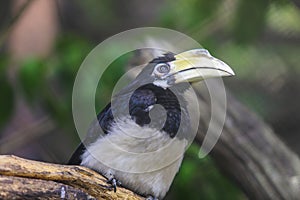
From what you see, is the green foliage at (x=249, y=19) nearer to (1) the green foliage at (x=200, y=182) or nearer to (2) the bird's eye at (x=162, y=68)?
(1) the green foliage at (x=200, y=182)

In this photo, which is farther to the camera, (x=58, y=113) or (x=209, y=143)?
(x=58, y=113)

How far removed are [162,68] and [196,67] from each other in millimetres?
166

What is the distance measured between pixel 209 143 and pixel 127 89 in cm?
82

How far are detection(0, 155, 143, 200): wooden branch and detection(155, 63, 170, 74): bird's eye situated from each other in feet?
1.88

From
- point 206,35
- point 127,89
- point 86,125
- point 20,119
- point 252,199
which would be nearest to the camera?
point 127,89

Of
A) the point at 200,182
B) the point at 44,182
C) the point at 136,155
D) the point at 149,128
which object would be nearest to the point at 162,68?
the point at 149,128

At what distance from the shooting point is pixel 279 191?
346cm

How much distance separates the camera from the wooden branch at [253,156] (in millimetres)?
3492

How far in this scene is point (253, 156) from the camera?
3.57 m

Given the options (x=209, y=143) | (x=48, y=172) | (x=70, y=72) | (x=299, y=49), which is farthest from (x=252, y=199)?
(x=299, y=49)

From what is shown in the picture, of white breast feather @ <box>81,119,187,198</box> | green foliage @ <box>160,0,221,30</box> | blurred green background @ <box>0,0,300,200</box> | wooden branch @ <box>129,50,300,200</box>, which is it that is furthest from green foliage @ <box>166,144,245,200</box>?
white breast feather @ <box>81,119,187,198</box>

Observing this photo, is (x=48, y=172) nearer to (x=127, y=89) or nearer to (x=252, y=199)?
(x=127, y=89)

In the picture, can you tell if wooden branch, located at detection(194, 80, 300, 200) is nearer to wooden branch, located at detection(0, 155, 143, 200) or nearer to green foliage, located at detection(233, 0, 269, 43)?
green foliage, located at detection(233, 0, 269, 43)

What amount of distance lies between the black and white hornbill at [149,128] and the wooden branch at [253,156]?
711mm
